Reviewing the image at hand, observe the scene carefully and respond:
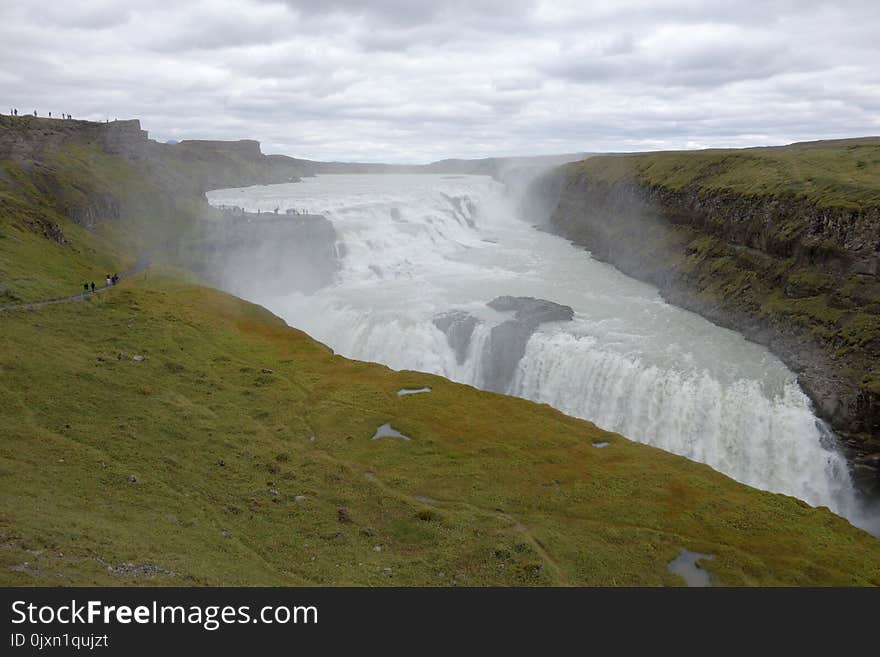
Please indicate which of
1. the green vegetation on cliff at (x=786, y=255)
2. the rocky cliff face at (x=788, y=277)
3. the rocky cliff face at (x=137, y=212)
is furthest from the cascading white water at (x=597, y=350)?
the rocky cliff face at (x=137, y=212)

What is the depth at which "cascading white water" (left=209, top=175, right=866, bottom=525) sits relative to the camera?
40344mm

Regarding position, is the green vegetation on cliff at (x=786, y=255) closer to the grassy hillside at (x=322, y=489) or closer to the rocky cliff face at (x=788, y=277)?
the rocky cliff face at (x=788, y=277)

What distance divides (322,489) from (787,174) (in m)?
58.8

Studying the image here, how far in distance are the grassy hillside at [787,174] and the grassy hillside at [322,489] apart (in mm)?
34309

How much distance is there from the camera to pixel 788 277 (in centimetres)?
5475

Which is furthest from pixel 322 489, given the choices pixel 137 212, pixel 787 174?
pixel 137 212

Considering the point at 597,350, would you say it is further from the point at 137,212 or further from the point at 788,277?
the point at 137,212

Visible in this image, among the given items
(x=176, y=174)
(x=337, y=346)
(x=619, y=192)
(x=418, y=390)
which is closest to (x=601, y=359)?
(x=418, y=390)

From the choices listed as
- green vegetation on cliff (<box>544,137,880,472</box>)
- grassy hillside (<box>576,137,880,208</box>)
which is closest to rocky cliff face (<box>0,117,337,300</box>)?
green vegetation on cliff (<box>544,137,880,472</box>)

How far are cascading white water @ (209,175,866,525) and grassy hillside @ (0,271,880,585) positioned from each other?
31.3ft

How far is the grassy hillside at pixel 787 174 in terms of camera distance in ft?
177

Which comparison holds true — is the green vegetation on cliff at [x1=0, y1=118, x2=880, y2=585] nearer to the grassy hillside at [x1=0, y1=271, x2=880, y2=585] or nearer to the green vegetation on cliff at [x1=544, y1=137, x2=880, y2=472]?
the grassy hillside at [x1=0, y1=271, x2=880, y2=585]

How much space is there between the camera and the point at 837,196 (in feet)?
176
